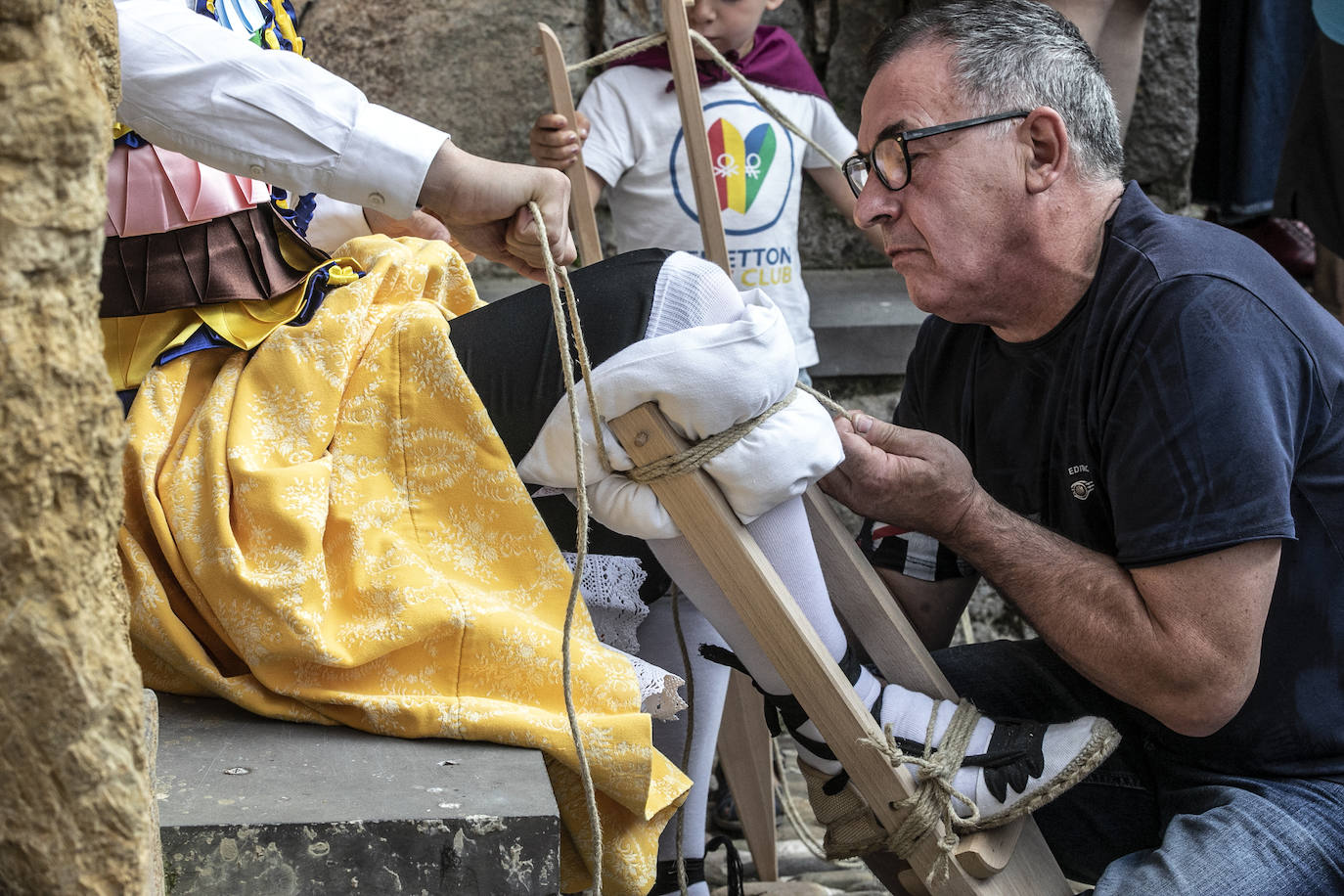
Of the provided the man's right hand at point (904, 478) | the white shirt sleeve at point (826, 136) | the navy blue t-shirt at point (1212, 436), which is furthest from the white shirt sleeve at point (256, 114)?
the white shirt sleeve at point (826, 136)

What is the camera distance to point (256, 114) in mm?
1128

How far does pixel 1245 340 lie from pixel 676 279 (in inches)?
23.4

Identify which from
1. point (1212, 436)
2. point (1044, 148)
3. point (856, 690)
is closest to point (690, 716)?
point (856, 690)

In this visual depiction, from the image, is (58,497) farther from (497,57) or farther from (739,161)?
(497,57)

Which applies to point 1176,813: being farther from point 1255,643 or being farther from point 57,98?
point 57,98

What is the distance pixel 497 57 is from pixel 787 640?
2.20 m

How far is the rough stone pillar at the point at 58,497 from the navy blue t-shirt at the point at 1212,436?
1040 mm

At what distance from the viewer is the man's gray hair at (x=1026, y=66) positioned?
1478mm

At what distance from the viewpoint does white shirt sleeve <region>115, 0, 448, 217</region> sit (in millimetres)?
1112

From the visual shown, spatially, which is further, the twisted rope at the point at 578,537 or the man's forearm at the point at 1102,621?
the man's forearm at the point at 1102,621

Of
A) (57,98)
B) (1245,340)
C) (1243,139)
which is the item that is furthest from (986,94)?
(1243,139)

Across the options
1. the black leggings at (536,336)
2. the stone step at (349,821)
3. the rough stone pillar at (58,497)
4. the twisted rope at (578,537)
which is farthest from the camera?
the black leggings at (536,336)

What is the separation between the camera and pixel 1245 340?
4.33ft

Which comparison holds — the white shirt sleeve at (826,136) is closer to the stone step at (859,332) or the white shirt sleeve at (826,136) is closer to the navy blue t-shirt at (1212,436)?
the stone step at (859,332)
